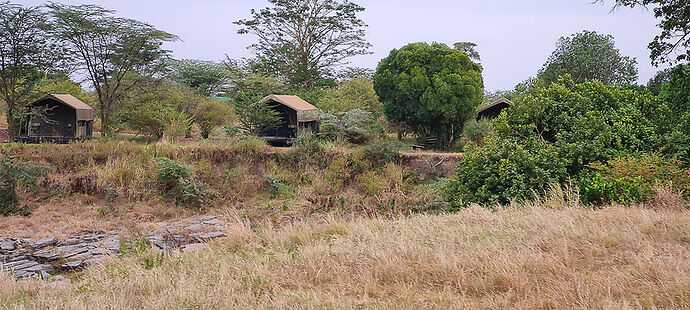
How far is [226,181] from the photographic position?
51.4 ft

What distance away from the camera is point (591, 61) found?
24.9 m

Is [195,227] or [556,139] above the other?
[556,139]

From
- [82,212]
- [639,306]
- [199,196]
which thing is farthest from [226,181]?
[639,306]

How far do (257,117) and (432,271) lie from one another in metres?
14.1

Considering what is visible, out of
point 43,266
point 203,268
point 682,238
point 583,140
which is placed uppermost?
point 583,140

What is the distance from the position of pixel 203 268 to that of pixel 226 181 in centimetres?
1061

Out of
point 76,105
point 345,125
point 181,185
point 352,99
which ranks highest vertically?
point 352,99

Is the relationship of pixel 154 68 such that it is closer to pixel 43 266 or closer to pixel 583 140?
pixel 43 266

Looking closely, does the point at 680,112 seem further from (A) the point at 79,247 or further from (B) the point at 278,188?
(A) the point at 79,247

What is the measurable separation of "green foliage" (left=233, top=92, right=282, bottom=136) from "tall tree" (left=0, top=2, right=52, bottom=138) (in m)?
6.95

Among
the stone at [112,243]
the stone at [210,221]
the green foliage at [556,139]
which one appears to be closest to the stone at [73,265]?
the stone at [112,243]

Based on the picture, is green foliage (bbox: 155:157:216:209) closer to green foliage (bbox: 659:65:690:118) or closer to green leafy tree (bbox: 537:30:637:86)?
green foliage (bbox: 659:65:690:118)

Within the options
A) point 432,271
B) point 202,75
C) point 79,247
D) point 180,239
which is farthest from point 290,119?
point 202,75

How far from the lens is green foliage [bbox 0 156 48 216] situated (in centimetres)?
1273
